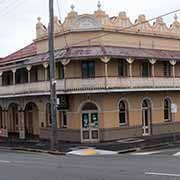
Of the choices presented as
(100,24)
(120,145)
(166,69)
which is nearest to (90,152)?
(120,145)

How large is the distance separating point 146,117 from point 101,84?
Answer: 5.74m

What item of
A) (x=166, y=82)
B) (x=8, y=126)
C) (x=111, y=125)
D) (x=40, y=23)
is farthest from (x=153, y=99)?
(x=8, y=126)

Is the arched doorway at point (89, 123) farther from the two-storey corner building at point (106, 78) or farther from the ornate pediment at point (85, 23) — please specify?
A: the ornate pediment at point (85, 23)

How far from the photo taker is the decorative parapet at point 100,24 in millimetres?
31250

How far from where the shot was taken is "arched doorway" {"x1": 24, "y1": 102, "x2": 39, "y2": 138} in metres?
37.5

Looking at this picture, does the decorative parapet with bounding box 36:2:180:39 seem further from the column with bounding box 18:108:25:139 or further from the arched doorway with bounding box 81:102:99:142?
the column with bounding box 18:108:25:139

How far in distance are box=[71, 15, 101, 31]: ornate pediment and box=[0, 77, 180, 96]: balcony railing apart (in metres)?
Answer: 3.78

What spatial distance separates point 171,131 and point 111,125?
6.50 m

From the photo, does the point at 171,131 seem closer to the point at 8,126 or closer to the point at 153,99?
the point at 153,99

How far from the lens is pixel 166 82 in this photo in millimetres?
33688

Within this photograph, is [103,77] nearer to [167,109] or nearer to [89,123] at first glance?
[89,123]

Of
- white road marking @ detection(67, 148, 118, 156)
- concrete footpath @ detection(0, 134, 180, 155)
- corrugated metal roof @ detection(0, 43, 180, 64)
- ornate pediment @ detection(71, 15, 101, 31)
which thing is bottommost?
white road marking @ detection(67, 148, 118, 156)

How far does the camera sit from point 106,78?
98.5 ft

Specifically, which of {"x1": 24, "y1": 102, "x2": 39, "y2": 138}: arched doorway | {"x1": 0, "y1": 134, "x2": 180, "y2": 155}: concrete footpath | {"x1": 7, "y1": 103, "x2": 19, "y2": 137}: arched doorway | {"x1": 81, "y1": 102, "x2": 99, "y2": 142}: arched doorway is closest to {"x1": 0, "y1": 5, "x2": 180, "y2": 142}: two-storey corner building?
{"x1": 81, "y1": 102, "x2": 99, "y2": 142}: arched doorway
